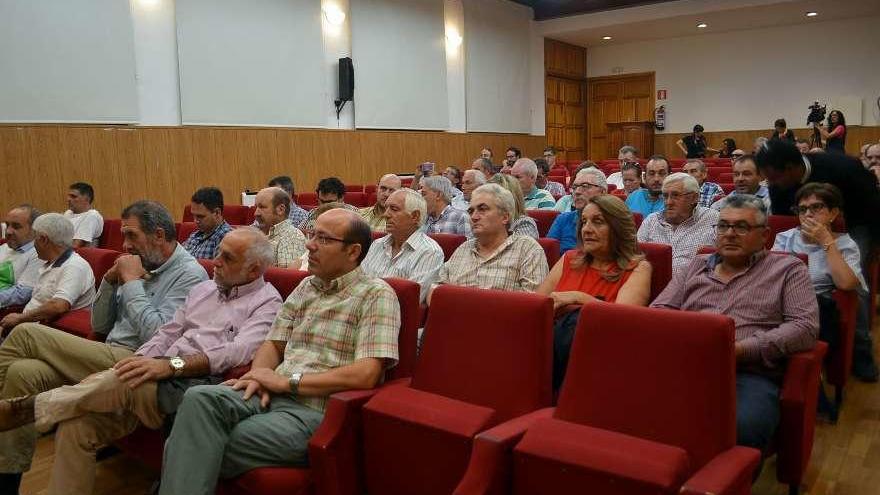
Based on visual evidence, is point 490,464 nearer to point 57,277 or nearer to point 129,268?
point 129,268

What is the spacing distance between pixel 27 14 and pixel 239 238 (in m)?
5.47

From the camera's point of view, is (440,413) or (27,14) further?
(27,14)

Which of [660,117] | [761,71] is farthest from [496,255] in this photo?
[660,117]

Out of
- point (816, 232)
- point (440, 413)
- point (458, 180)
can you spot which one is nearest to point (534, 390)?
point (440, 413)

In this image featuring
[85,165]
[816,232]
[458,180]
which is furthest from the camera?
[458,180]

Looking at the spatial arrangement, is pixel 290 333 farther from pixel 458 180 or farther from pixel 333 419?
pixel 458 180

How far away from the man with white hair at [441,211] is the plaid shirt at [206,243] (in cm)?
121

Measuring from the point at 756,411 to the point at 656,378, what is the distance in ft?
1.53

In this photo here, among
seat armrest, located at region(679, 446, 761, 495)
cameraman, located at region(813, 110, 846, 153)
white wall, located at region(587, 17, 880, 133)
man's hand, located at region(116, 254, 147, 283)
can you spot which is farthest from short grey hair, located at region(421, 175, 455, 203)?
white wall, located at region(587, 17, 880, 133)

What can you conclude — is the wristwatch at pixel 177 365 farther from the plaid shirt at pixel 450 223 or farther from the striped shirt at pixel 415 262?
the plaid shirt at pixel 450 223

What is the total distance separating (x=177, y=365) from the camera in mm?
2299

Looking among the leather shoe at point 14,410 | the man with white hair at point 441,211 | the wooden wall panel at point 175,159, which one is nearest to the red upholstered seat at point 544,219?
the man with white hair at point 441,211

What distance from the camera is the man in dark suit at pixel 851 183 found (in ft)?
11.3

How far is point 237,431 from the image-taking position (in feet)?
6.63
